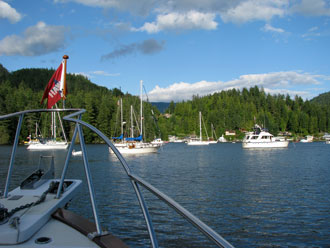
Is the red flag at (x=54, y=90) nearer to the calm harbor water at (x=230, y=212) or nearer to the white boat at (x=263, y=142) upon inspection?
the calm harbor water at (x=230, y=212)

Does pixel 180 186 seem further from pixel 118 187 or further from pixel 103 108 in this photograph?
pixel 103 108

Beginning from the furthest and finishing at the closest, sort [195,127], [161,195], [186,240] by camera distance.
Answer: [195,127] < [186,240] < [161,195]

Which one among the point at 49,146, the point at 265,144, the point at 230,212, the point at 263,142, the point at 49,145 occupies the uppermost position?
the point at 49,145

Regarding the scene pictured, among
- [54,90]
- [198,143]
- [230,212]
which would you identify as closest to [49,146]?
[230,212]

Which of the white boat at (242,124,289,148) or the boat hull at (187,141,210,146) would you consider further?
the boat hull at (187,141,210,146)

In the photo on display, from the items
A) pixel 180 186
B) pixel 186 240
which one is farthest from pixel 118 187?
pixel 186 240

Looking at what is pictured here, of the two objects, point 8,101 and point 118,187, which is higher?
point 8,101

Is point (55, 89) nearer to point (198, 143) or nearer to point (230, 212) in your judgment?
point (230, 212)

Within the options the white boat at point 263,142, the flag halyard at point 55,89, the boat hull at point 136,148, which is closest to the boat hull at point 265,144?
the white boat at point 263,142

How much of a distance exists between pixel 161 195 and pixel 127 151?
48.8 metres

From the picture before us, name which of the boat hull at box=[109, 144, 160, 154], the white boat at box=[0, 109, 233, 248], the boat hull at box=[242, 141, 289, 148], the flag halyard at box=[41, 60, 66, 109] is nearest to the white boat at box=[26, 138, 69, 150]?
the boat hull at box=[109, 144, 160, 154]

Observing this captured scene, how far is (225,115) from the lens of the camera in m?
195

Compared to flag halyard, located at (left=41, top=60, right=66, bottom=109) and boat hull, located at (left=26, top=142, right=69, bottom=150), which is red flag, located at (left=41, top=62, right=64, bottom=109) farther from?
boat hull, located at (left=26, top=142, right=69, bottom=150)

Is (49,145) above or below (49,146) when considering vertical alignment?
above
